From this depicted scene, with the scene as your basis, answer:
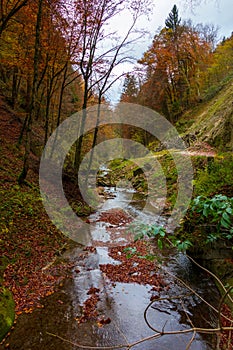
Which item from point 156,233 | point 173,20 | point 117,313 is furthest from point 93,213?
point 173,20

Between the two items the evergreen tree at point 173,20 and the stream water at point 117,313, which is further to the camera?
the evergreen tree at point 173,20

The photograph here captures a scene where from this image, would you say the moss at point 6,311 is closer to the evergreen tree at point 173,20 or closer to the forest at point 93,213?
the forest at point 93,213

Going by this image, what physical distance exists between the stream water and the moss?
122 mm

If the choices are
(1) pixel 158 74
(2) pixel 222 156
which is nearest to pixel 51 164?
(2) pixel 222 156

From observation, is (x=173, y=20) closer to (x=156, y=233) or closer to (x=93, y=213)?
(x=93, y=213)

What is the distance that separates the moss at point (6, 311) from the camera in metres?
3.27

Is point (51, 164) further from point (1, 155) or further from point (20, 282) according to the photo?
point (20, 282)

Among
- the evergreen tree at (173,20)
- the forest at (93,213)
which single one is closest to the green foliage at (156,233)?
the forest at (93,213)

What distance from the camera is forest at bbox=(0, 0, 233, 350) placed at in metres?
3.38

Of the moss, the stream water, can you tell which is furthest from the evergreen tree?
the moss

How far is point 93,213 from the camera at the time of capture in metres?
10.7

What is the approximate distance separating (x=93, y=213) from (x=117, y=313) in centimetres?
681

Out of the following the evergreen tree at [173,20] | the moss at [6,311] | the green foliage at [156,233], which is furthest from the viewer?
the evergreen tree at [173,20]

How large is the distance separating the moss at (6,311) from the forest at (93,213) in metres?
0.02
